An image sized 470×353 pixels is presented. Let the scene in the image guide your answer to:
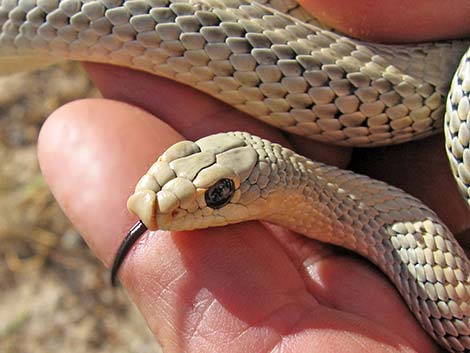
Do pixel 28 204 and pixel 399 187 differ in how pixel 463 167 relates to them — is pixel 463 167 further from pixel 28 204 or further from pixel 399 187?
pixel 28 204

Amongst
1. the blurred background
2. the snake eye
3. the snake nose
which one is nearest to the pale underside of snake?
the snake eye

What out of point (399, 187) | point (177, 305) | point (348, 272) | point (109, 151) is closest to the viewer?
point (177, 305)

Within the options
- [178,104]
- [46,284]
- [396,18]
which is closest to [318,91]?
[396,18]

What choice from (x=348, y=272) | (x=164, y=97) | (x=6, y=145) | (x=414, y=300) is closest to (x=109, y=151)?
(x=164, y=97)

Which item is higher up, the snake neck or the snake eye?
the snake neck

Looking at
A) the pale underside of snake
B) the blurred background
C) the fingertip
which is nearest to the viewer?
the fingertip

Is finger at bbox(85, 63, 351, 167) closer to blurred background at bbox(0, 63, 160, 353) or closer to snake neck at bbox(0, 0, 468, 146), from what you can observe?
snake neck at bbox(0, 0, 468, 146)

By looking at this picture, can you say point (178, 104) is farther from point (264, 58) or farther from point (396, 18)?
point (396, 18)
